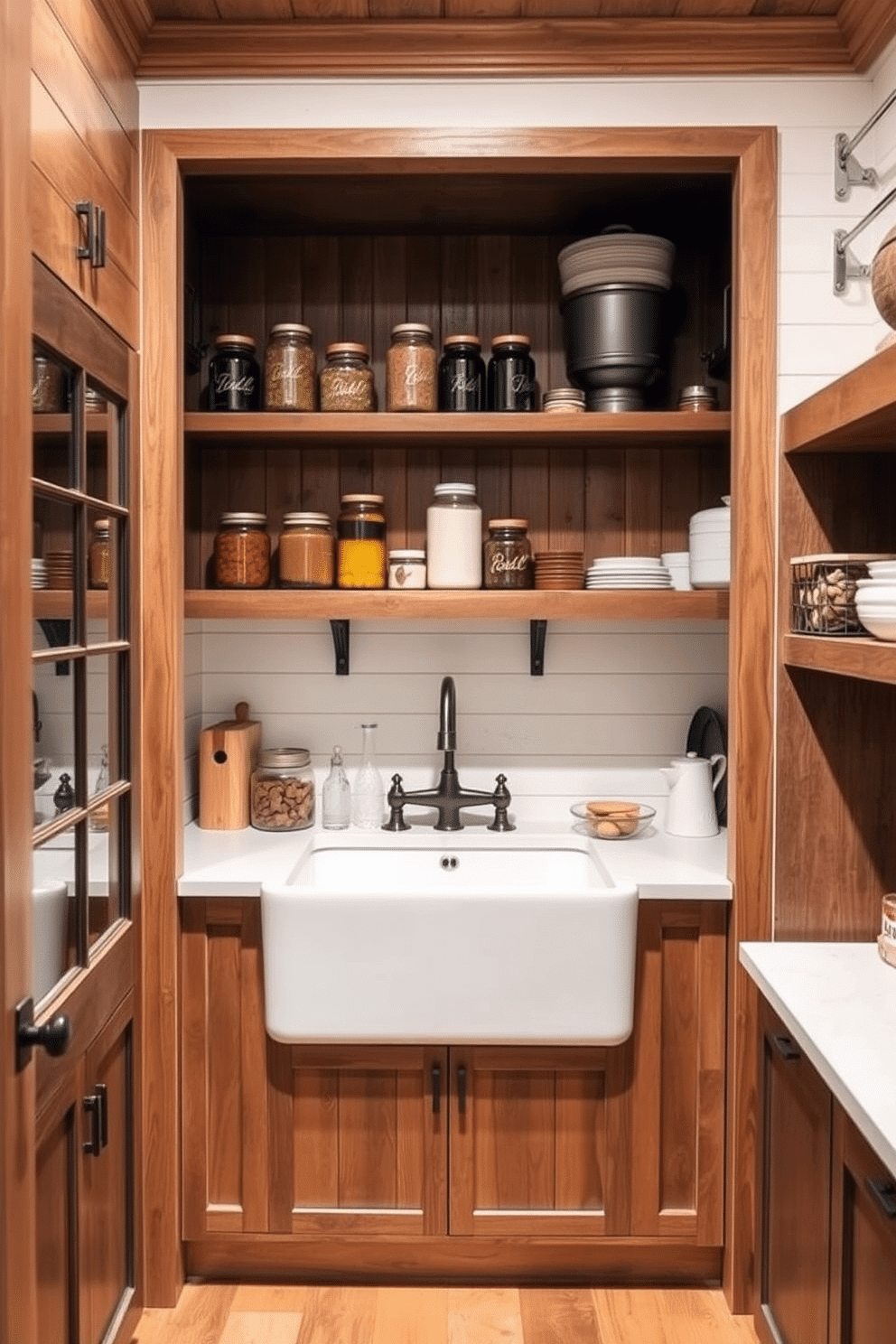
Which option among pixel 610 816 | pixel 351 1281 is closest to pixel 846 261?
pixel 610 816

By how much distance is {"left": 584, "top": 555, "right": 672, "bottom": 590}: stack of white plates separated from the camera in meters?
2.40

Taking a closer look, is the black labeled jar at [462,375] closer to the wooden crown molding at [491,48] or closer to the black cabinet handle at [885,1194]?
the wooden crown molding at [491,48]

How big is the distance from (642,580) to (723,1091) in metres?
1.07

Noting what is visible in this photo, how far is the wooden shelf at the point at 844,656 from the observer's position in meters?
1.62

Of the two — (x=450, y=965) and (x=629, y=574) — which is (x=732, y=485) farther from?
(x=450, y=965)

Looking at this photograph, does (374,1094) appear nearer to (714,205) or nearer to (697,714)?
(697,714)

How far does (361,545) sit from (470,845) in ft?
2.34

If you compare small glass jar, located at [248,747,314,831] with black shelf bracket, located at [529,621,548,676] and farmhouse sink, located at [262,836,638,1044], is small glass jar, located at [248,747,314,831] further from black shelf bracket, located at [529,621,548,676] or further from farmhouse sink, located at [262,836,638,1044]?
black shelf bracket, located at [529,621,548,676]

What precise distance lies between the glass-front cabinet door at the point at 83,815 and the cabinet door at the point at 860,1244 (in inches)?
40.9

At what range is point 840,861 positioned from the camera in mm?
2154

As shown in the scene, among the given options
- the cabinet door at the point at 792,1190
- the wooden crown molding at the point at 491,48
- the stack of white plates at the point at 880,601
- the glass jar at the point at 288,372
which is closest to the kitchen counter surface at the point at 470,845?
the cabinet door at the point at 792,1190

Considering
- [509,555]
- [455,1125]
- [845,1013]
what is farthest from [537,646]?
[845,1013]

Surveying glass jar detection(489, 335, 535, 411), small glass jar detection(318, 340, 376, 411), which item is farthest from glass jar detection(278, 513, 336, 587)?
glass jar detection(489, 335, 535, 411)

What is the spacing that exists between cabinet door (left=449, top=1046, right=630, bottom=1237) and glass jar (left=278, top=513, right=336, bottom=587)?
104cm
